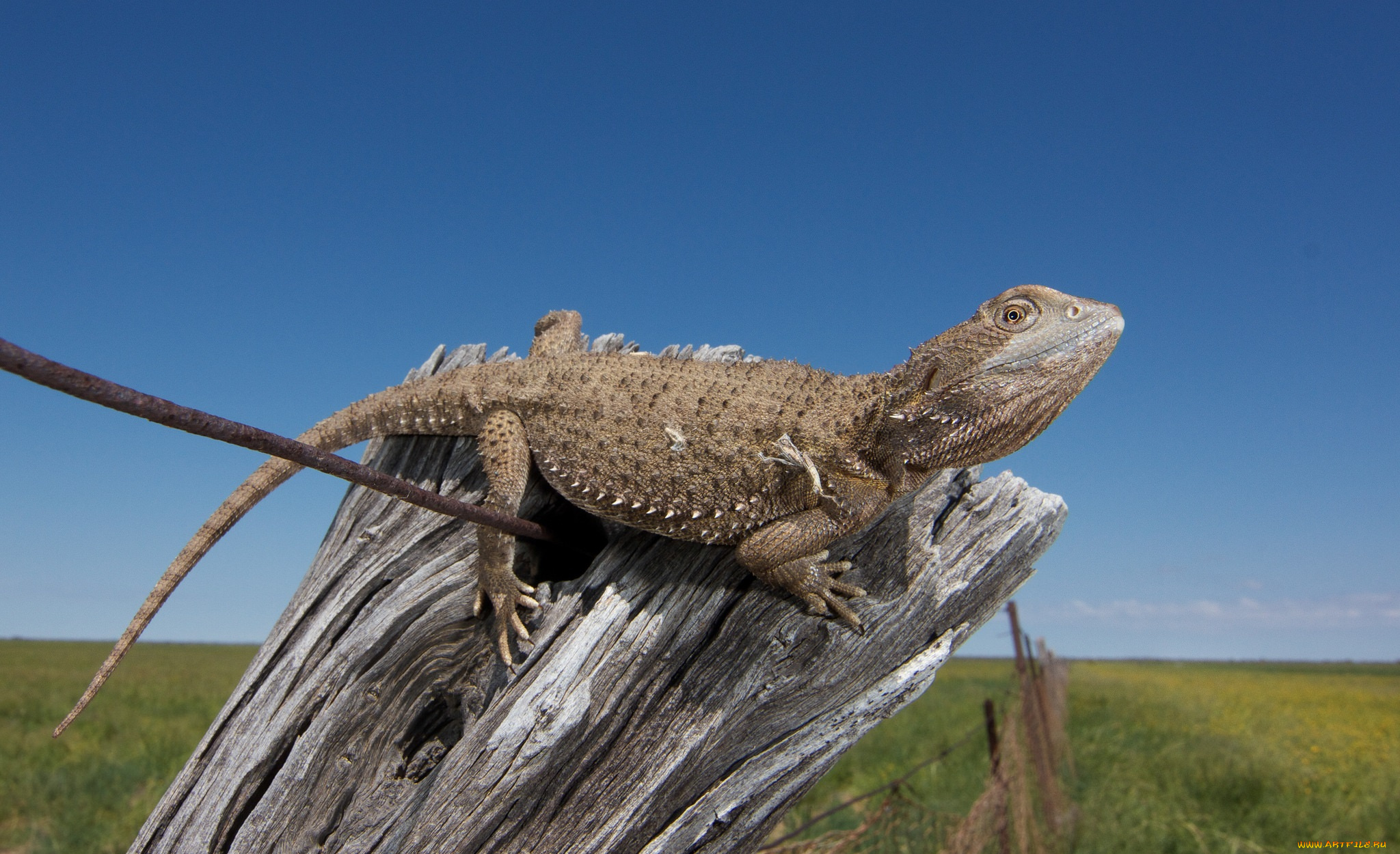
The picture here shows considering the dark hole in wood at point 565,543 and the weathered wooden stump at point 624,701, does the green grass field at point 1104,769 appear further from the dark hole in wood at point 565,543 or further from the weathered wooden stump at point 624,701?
the dark hole in wood at point 565,543

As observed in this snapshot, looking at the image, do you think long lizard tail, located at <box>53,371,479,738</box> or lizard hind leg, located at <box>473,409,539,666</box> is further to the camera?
long lizard tail, located at <box>53,371,479,738</box>

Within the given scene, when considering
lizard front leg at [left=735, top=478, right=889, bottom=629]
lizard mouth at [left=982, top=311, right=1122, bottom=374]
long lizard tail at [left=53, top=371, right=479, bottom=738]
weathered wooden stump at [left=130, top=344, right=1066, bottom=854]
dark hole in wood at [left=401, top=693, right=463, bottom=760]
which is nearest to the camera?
lizard mouth at [left=982, top=311, right=1122, bottom=374]

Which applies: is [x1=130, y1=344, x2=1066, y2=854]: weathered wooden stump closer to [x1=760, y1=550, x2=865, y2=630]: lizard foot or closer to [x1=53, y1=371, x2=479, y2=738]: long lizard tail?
[x1=760, y1=550, x2=865, y2=630]: lizard foot

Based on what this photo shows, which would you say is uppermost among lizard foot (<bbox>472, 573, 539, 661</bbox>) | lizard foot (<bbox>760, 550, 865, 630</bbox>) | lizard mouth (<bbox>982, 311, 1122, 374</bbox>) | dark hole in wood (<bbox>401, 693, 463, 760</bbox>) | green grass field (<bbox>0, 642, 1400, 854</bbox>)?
lizard mouth (<bbox>982, 311, 1122, 374</bbox>)

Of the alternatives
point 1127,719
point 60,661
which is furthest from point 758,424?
point 60,661

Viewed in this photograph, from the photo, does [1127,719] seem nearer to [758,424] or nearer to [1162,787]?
[1162,787]

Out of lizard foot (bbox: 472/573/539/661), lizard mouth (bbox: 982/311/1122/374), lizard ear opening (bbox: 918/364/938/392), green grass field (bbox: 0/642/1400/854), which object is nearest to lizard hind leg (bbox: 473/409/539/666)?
lizard foot (bbox: 472/573/539/661)

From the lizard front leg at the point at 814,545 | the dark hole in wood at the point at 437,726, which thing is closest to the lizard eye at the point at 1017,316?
the lizard front leg at the point at 814,545
